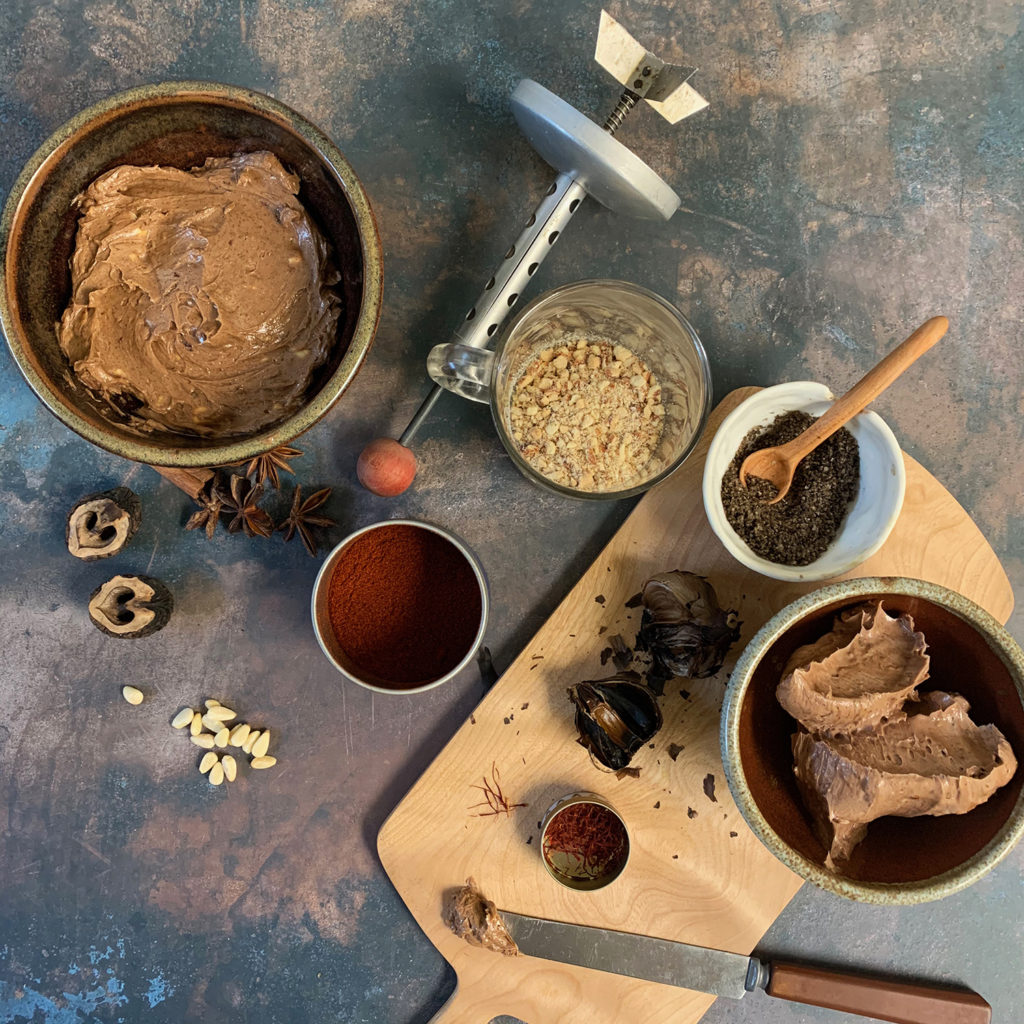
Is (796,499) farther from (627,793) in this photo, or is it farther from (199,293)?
(199,293)

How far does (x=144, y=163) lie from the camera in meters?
1.41

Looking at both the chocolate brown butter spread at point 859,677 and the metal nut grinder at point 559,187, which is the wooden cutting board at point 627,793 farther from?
the metal nut grinder at point 559,187

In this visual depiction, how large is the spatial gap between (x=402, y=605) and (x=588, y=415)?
580 millimetres

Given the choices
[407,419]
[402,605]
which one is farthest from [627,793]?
[407,419]

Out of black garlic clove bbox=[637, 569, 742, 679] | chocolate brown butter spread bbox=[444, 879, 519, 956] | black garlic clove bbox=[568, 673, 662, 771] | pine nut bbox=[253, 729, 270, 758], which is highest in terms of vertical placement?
black garlic clove bbox=[637, 569, 742, 679]

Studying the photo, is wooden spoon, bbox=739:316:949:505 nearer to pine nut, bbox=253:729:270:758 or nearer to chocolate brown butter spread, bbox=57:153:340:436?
chocolate brown butter spread, bbox=57:153:340:436

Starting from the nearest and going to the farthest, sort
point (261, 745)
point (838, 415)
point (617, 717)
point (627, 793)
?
1. point (838, 415)
2. point (617, 717)
3. point (627, 793)
4. point (261, 745)

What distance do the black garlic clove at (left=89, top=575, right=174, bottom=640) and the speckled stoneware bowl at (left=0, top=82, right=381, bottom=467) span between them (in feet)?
1.49

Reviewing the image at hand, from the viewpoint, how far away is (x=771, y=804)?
4.38ft

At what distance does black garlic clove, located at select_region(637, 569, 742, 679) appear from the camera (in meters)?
1.52

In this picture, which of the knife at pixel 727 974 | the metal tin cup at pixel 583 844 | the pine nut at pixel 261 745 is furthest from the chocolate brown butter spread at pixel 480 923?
the pine nut at pixel 261 745

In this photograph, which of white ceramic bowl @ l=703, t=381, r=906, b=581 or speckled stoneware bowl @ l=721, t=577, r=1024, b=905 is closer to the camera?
speckled stoneware bowl @ l=721, t=577, r=1024, b=905

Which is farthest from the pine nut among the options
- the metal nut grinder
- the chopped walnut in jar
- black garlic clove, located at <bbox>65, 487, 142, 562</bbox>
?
the chopped walnut in jar

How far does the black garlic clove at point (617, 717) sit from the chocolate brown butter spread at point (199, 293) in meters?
0.84
